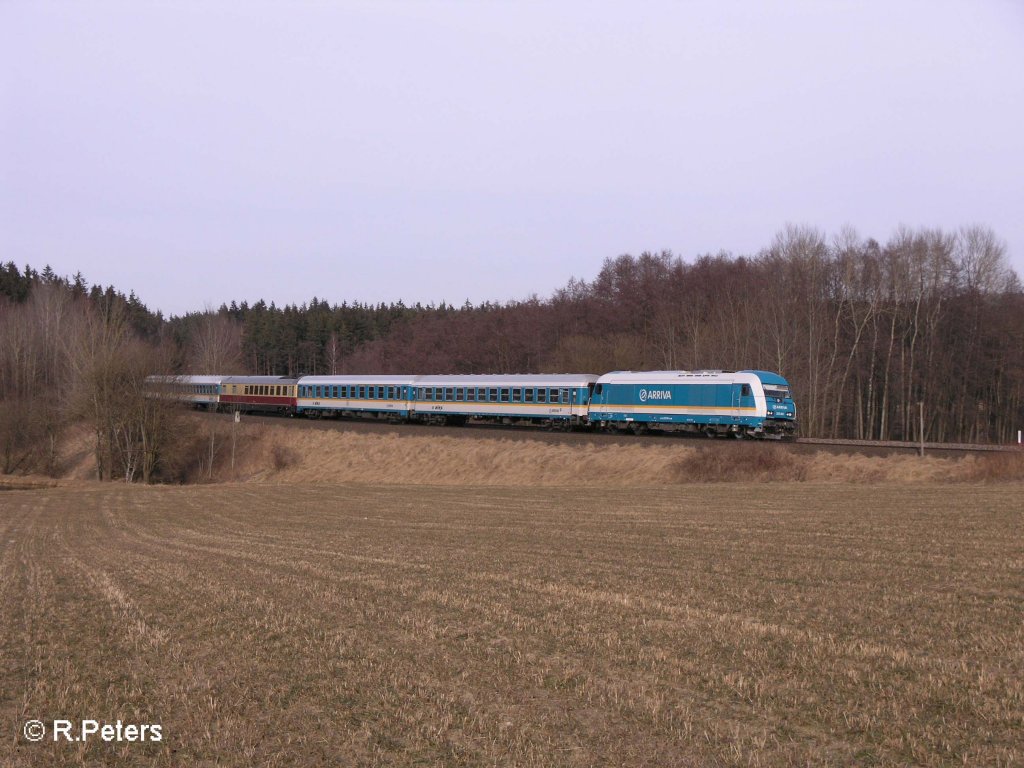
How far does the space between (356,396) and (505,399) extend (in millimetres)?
14664

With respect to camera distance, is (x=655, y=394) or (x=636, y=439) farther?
(x=655, y=394)

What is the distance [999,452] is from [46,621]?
28.9m

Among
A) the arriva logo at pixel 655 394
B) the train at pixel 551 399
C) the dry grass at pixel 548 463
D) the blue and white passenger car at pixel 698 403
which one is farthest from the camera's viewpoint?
the arriva logo at pixel 655 394

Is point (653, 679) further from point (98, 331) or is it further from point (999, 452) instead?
point (98, 331)

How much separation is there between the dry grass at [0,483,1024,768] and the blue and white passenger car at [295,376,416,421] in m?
40.3

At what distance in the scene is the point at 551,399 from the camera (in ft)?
162

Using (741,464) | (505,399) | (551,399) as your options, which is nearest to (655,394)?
(551,399)

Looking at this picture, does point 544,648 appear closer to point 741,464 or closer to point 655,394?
point 741,464

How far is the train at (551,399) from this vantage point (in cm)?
4025

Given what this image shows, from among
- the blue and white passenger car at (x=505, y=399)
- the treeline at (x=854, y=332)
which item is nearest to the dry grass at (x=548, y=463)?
the blue and white passenger car at (x=505, y=399)

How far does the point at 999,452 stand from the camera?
3000 centimetres

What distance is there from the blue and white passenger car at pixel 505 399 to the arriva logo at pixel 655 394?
12.7 feet

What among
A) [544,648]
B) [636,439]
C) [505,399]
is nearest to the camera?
[544,648]

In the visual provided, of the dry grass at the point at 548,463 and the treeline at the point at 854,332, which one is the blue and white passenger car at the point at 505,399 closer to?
the dry grass at the point at 548,463
